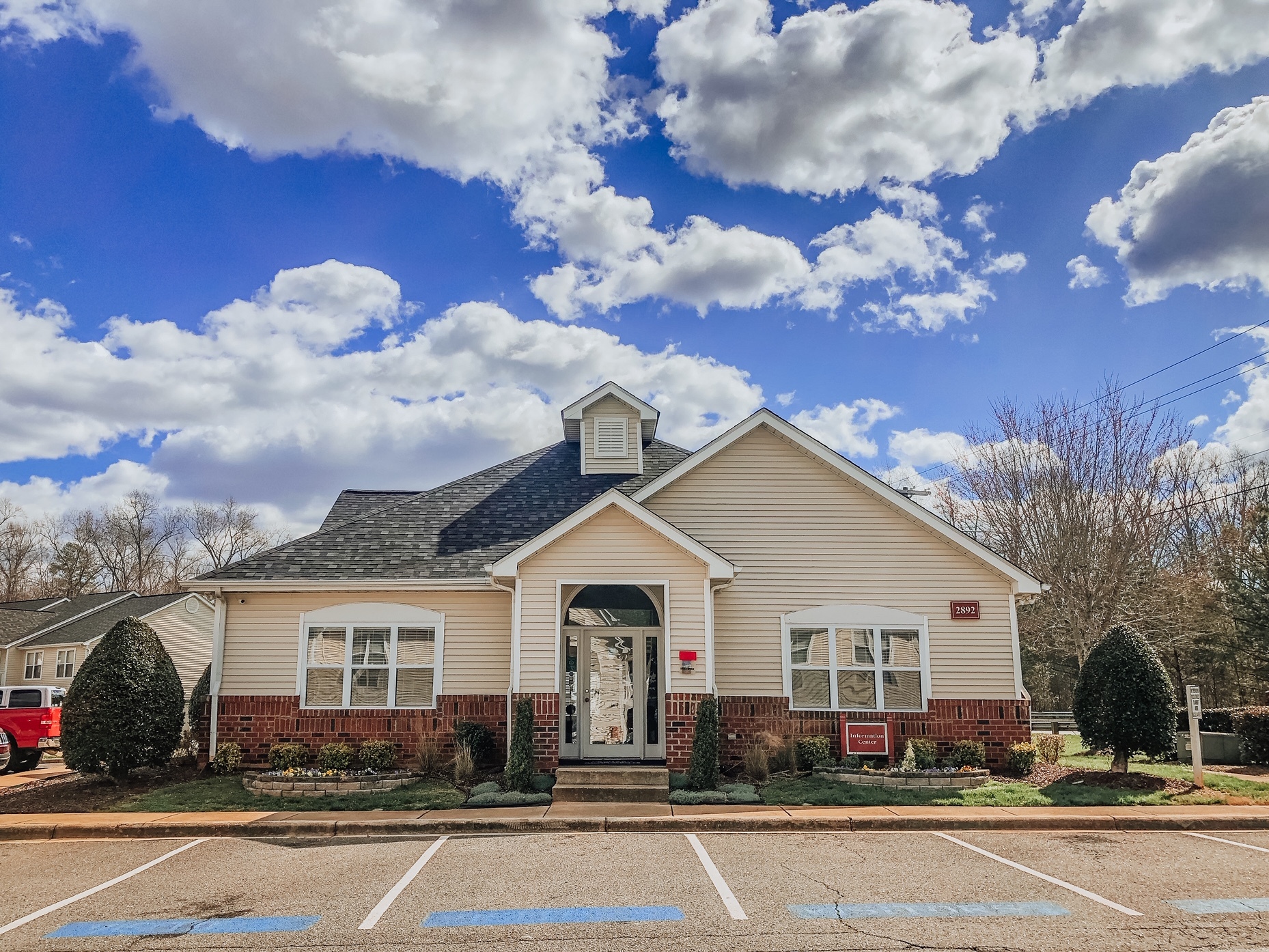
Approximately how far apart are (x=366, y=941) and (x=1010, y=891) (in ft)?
19.0

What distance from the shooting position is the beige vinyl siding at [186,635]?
37.8 metres

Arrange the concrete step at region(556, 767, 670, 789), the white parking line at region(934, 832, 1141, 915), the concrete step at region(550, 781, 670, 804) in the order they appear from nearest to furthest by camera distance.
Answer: the white parking line at region(934, 832, 1141, 915) → the concrete step at region(550, 781, 670, 804) → the concrete step at region(556, 767, 670, 789)

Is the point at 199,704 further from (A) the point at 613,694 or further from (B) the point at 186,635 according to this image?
(B) the point at 186,635

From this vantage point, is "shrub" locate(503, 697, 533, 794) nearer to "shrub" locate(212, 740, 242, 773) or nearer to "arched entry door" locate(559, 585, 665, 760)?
"arched entry door" locate(559, 585, 665, 760)

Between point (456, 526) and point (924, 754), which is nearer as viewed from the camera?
point (924, 754)

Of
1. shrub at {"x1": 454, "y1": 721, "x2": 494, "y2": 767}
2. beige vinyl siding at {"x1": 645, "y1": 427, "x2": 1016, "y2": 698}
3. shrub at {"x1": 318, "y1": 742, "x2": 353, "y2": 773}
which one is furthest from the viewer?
beige vinyl siding at {"x1": 645, "y1": 427, "x2": 1016, "y2": 698}

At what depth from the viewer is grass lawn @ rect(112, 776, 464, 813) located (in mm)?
12719

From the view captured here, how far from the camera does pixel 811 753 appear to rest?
15.2 metres

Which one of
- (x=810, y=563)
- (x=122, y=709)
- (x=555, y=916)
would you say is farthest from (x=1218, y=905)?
(x=122, y=709)

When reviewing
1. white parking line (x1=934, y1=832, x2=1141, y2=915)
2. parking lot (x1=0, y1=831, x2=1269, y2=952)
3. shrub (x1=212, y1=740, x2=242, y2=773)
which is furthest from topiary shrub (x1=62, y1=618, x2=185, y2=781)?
white parking line (x1=934, y1=832, x2=1141, y2=915)

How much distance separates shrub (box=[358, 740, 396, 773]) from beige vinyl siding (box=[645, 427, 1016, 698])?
576 cm

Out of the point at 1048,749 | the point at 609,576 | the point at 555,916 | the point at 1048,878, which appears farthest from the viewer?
the point at 1048,749

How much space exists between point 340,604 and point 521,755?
4762 mm

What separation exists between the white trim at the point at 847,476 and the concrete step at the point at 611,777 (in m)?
5.07
